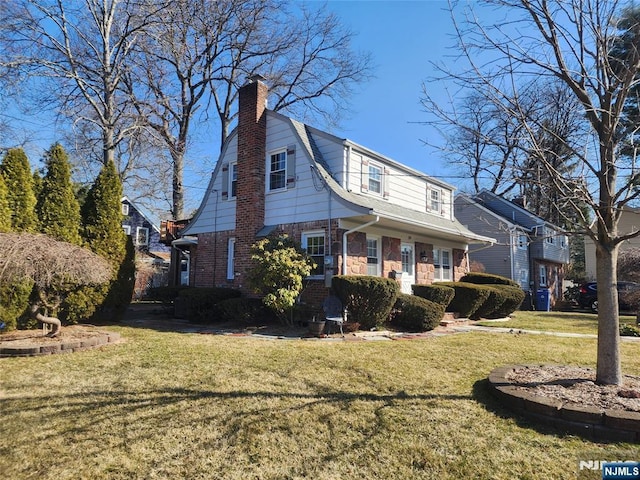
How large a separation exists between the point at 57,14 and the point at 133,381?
1546cm

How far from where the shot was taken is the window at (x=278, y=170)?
1256 cm

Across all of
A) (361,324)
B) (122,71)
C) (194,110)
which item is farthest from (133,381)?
(194,110)

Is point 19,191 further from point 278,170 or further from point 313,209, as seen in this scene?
point 313,209

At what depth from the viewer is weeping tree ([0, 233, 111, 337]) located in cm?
671

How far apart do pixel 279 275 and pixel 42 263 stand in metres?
4.93

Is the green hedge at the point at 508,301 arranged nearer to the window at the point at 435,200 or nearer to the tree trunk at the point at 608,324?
the window at the point at 435,200

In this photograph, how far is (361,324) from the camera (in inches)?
392

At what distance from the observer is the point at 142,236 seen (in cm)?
3506

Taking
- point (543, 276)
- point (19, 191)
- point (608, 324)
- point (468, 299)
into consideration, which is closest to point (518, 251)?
point (543, 276)

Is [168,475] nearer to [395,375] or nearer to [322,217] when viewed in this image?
[395,375]

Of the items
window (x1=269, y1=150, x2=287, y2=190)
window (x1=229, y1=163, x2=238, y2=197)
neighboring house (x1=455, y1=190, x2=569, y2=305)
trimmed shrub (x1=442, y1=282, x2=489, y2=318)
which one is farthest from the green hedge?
window (x1=229, y1=163, x2=238, y2=197)

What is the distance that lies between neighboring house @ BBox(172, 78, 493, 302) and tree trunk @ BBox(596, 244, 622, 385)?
6065 millimetres

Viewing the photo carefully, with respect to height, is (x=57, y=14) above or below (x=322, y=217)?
above

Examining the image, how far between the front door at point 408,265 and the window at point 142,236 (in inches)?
1087
